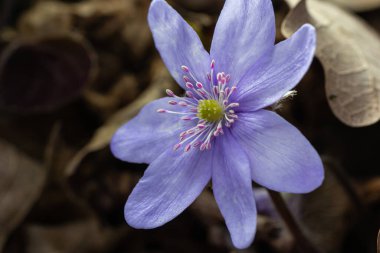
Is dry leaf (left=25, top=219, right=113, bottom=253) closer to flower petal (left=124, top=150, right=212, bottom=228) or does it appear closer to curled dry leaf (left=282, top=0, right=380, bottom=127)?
flower petal (left=124, top=150, right=212, bottom=228)

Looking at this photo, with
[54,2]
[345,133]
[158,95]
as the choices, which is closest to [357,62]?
[345,133]

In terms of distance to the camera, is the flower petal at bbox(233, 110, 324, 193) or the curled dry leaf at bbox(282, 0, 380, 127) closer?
the flower petal at bbox(233, 110, 324, 193)

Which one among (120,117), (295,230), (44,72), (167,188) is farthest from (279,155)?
(44,72)

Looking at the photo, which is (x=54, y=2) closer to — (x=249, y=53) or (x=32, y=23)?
(x=32, y=23)

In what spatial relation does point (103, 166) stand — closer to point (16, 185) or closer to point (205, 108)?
point (16, 185)

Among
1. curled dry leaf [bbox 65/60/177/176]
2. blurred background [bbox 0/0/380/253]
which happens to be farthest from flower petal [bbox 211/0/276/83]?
curled dry leaf [bbox 65/60/177/176]
